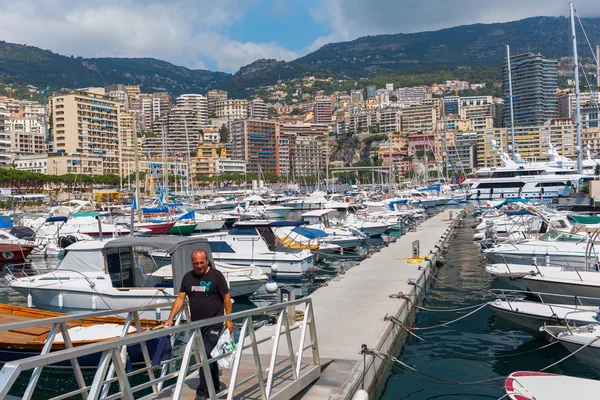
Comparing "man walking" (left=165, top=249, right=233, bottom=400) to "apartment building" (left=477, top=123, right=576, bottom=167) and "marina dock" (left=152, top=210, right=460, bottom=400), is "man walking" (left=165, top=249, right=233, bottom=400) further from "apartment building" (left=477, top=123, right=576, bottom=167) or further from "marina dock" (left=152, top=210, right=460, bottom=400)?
"apartment building" (left=477, top=123, right=576, bottom=167)

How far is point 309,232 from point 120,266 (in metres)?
14.5

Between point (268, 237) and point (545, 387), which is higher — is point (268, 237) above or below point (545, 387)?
above

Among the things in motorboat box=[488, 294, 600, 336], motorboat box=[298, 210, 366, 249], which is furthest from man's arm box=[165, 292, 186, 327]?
motorboat box=[298, 210, 366, 249]

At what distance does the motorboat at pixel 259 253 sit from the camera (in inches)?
920

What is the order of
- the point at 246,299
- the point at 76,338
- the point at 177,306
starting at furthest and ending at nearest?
the point at 246,299 < the point at 76,338 < the point at 177,306

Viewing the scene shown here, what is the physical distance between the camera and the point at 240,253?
939 inches

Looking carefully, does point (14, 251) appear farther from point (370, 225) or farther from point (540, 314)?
point (540, 314)

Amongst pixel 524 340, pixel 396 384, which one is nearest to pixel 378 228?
pixel 524 340

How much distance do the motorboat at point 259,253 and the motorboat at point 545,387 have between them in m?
14.0

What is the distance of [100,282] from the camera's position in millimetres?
15594

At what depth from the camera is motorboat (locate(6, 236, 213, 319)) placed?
1498 centimetres

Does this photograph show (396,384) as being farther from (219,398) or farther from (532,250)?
(532,250)

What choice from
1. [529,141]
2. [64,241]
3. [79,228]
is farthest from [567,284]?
[529,141]

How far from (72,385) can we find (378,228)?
28866 mm
